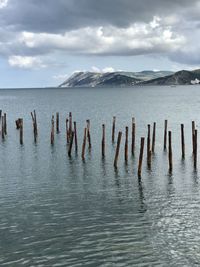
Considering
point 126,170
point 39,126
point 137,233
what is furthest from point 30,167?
point 39,126

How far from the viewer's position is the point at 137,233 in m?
23.2

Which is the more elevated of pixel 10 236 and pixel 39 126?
pixel 39 126

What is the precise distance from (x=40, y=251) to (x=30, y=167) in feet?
71.5

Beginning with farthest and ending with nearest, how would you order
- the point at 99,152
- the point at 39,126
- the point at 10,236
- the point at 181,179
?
the point at 39,126 → the point at 99,152 → the point at 181,179 → the point at 10,236

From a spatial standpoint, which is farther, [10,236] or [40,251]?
[10,236]

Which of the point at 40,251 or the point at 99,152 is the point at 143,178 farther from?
the point at 40,251

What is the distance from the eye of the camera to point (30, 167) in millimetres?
42188

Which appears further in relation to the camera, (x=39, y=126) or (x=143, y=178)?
(x=39, y=126)

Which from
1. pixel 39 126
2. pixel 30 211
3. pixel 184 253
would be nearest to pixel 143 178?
pixel 30 211

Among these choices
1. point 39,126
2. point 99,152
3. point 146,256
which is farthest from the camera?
point 39,126

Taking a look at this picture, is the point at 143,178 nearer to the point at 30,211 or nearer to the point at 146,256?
the point at 30,211

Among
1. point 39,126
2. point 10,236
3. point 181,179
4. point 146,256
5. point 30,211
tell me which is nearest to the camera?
point 146,256

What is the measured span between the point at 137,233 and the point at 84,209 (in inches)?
213

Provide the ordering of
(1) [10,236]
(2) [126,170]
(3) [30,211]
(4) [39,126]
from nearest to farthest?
(1) [10,236]
(3) [30,211]
(2) [126,170]
(4) [39,126]
